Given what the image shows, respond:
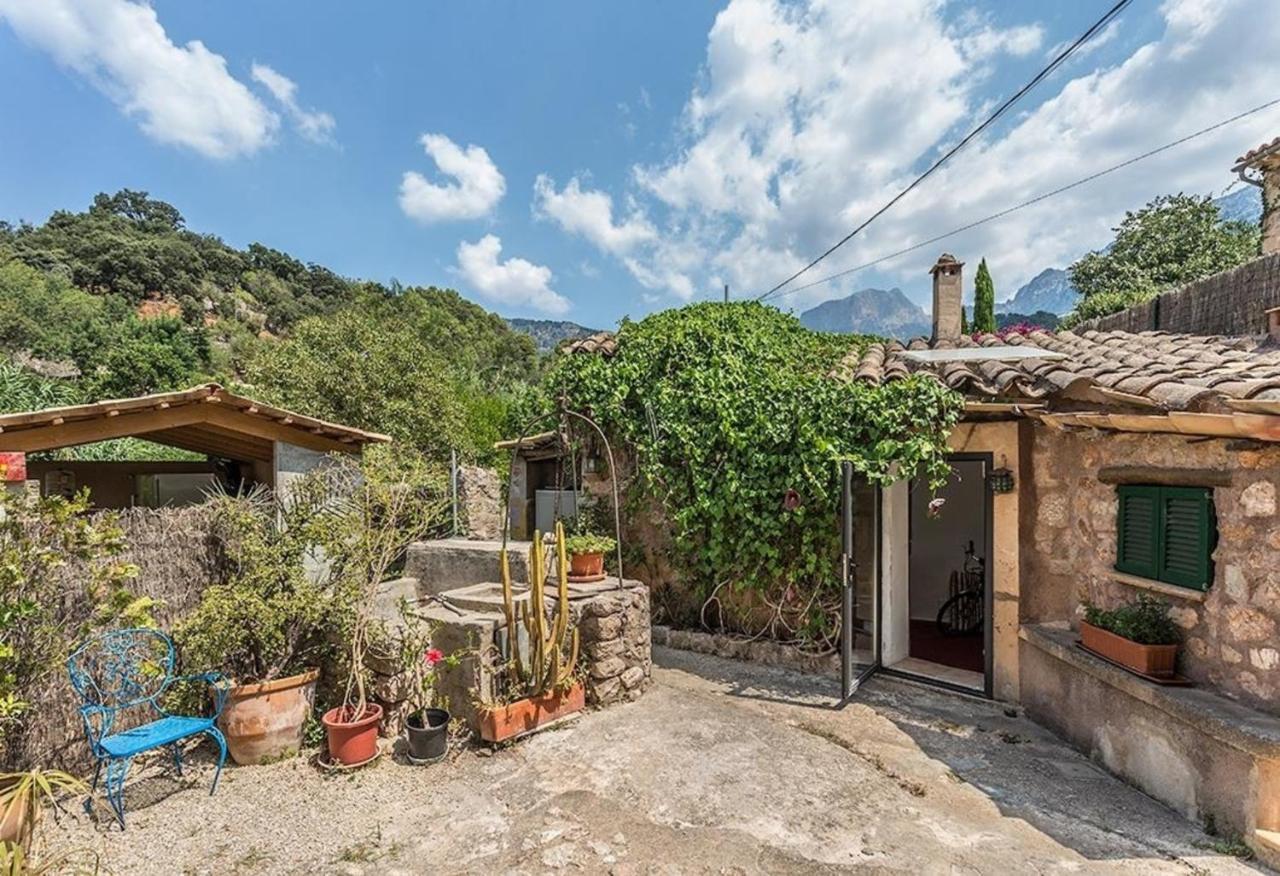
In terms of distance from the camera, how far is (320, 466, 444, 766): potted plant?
192 inches

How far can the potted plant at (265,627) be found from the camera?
4902mm

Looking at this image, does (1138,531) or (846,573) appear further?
(846,573)

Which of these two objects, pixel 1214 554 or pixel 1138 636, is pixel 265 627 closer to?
pixel 1138 636

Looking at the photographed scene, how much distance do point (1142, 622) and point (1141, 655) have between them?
288mm

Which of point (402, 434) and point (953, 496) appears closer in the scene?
point (953, 496)

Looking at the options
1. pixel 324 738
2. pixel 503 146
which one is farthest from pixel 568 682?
pixel 503 146

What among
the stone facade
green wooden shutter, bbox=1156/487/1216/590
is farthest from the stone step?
green wooden shutter, bbox=1156/487/1216/590

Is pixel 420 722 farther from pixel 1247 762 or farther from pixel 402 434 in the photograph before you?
pixel 402 434

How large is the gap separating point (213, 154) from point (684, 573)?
21509 millimetres

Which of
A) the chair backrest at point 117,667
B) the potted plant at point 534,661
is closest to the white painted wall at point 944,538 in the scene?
the potted plant at point 534,661

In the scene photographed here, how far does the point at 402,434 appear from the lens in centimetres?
1661

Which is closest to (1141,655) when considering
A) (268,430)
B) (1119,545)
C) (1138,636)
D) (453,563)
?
(1138,636)

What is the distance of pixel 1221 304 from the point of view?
8.15 meters

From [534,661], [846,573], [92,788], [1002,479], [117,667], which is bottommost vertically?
[92,788]
